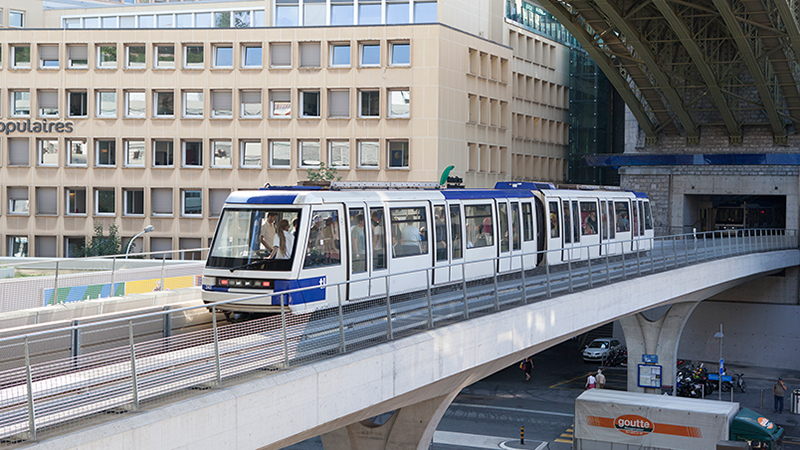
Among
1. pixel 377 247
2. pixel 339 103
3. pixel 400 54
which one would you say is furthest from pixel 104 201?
pixel 377 247

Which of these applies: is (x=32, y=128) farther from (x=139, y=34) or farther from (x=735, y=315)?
(x=735, y=315)

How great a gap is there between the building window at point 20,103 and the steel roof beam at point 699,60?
34789 millimetres

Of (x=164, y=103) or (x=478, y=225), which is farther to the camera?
(x=164, y=103)

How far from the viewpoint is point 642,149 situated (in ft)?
178

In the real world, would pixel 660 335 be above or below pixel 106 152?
below

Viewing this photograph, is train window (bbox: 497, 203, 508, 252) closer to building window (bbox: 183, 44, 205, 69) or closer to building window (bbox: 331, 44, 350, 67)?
building window (bbox: 331, 44, 350, 67)

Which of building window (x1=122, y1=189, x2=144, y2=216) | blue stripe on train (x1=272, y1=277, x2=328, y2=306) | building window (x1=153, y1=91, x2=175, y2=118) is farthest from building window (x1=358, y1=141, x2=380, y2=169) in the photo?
blue stripe on train (x1=272, y1=277, x2=328, y2=306)

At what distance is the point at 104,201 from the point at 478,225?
A: 36.2 metres

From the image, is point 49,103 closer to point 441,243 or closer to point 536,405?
point 536,405

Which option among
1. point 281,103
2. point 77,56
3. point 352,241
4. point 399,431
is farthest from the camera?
point 77,56

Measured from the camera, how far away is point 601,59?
48.0 meters

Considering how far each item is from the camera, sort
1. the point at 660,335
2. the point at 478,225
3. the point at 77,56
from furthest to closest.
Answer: the point at 77,56 < the point at 660,335 < the point at 478,225

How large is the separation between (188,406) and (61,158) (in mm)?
45428

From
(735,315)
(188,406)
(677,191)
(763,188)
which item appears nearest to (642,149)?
(677,191)
